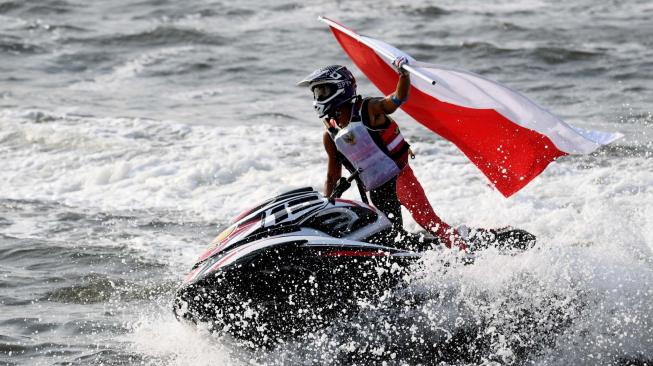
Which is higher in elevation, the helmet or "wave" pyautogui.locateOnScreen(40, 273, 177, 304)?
the helmet

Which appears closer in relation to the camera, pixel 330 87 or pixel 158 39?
pixel 330 87

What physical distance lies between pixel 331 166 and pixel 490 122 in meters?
1.40

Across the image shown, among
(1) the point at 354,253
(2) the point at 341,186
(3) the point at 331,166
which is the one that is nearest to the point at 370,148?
(2) the point at 341,186

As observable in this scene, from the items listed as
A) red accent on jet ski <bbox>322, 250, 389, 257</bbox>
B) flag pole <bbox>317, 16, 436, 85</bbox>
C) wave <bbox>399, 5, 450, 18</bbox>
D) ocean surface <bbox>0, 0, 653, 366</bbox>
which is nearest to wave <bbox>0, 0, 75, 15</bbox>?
ocean surface <bbox>0, 0, 653, 366</bbox>

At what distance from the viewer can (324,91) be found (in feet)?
24.8

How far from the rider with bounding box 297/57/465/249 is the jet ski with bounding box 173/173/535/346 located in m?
0.36

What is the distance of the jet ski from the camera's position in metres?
7.02

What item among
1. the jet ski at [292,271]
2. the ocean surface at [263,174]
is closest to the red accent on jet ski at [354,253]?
the jet ski at [292,271]

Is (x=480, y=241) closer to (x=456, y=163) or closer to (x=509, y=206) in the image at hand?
(x=509, y=206)

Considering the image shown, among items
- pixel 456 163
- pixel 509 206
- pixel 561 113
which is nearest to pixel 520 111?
pixel 509 206

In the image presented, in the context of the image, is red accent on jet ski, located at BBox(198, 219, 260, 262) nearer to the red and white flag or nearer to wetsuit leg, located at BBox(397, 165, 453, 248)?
wetsuit leg, located at BBox(397, 165, 453, 248)

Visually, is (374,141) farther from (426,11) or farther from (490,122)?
(426,11)

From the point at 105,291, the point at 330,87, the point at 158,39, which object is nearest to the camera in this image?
the point at 330,87

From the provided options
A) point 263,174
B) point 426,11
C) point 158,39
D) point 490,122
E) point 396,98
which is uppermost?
point 396,98
